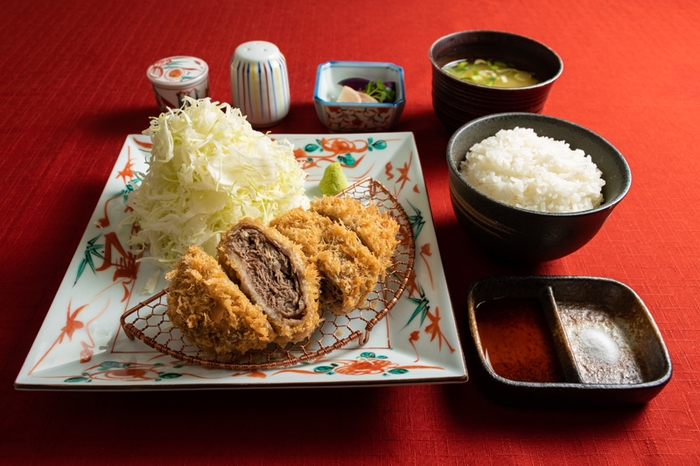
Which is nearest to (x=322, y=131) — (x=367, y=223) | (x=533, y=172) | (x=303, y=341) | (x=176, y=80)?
(x=176, y=80)

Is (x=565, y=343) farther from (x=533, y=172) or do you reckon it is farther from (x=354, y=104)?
(x=354, y=104)

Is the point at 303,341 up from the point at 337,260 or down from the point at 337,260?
down

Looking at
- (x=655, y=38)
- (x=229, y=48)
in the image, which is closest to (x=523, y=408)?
(x=229, y=48)

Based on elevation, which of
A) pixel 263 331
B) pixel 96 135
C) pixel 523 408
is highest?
pixel 263 331

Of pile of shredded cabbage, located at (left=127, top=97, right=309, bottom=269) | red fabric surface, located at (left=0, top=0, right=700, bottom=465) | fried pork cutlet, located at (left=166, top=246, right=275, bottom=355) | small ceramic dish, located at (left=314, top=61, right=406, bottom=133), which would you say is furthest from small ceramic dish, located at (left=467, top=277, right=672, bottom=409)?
small ceramic dish, located at (left=314, top=61, right=406, bottom=133)

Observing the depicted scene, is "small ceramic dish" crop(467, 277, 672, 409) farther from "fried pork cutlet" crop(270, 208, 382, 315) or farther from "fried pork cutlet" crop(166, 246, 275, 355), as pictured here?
"fried pork cutlet" crop(166, 246, 275, 355)

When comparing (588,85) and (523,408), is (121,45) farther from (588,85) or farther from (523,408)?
(523,408)
